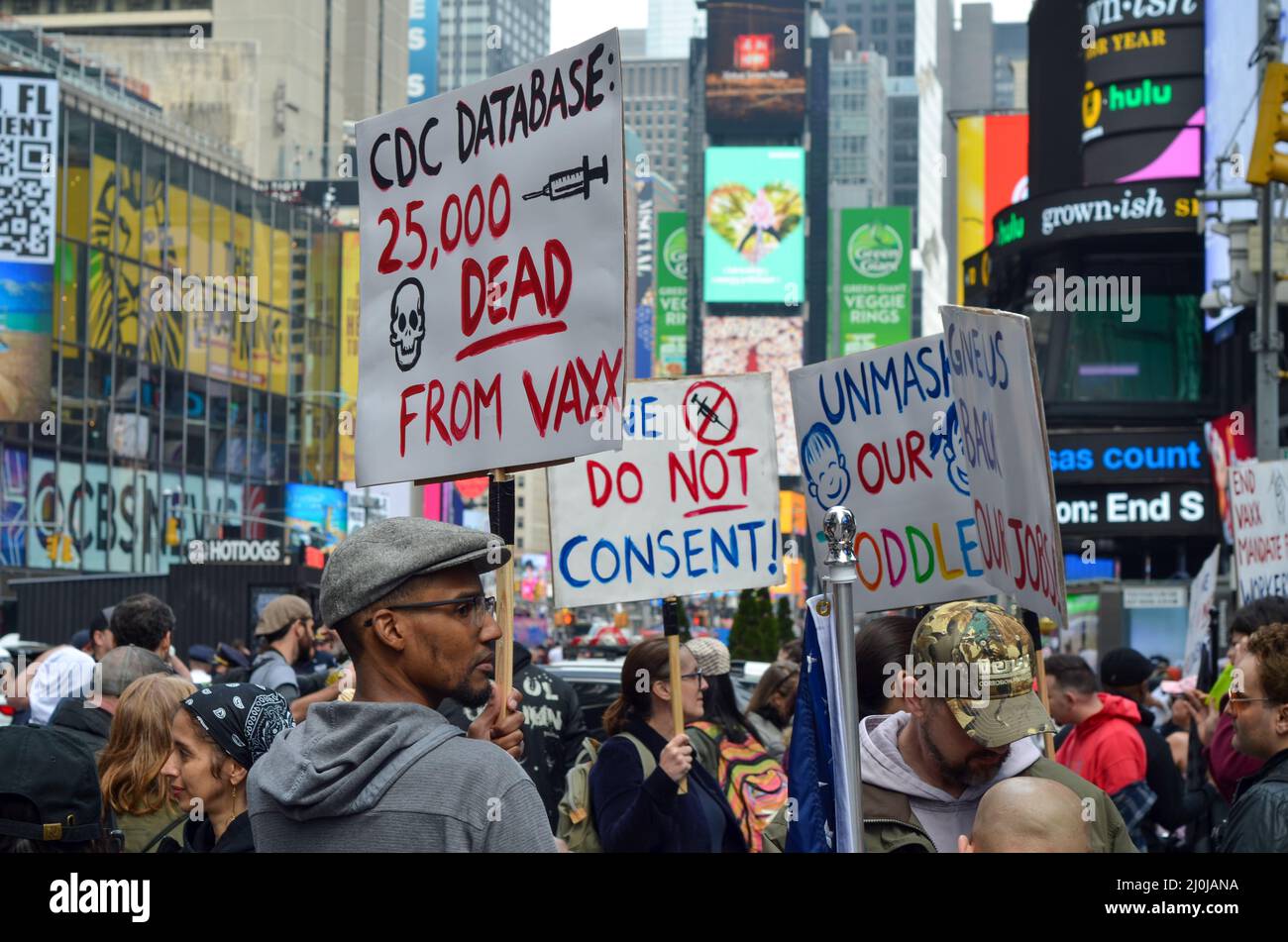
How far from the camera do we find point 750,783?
7.50 meters

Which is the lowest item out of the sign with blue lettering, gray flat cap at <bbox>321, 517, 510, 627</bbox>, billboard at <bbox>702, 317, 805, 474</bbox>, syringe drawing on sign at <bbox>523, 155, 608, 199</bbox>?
gray flat cap at <bbox>321, 517, 510, 627</bbox>

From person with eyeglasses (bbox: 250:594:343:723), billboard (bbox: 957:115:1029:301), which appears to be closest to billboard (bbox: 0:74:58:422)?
billboard (bbox: 957:115:1029:301)

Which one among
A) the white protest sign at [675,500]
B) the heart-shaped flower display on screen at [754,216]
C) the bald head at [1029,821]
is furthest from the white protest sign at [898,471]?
the heart-shaped flower display on screen at [754,216]

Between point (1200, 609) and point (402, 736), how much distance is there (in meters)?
8.82

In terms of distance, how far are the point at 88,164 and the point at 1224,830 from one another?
169ft

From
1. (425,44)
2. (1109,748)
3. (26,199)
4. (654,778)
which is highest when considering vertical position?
(425,44)

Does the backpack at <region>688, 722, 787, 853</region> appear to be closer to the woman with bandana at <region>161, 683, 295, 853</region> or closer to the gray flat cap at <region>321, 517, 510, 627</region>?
the woman with bandana at <region>161, 683, 295, 853</region>

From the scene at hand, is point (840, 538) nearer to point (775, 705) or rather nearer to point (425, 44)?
point (775, 705)

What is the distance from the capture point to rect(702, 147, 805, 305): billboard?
420 ft

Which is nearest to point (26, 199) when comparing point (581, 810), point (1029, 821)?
point (581, 810)

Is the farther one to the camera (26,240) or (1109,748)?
(26,240)

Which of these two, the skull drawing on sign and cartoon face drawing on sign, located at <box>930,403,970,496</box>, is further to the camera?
cartoon face drawing on sign, located at <box>930,403,970,496</box>
